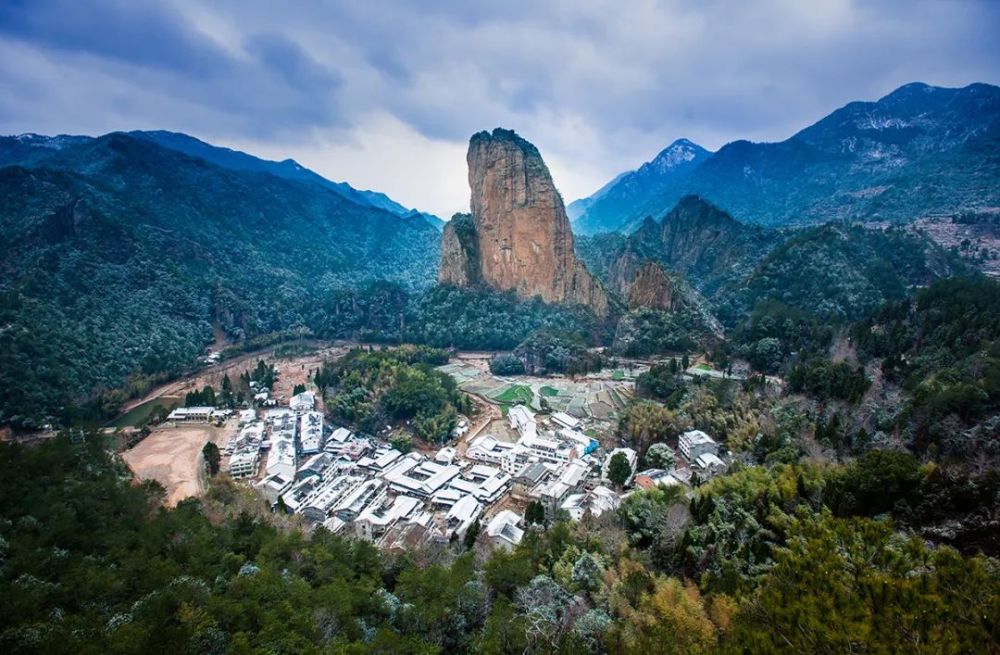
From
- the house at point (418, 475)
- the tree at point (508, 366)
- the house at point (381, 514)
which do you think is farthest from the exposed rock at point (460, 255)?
the house at point (381, 514)

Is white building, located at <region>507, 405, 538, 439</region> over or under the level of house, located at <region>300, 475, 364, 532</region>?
over

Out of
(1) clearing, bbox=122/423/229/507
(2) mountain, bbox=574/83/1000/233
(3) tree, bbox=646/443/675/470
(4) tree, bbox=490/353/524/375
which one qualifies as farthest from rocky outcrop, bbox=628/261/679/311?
(2) mountain, bbox=574/83/1000/233

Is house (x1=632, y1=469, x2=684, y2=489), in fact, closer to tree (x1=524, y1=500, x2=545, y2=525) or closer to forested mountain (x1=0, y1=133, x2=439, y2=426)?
tree (x1=524, y1=500, x2=545, y2=525)

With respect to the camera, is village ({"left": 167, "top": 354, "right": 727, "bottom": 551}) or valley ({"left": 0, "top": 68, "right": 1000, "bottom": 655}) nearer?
valley ({"left": 0, "top": 68, "right": 1000, "bottom": 655})

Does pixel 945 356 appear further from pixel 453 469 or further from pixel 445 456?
pixel 445 456

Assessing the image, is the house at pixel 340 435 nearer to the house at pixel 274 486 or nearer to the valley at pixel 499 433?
the valley at pixel 499 433

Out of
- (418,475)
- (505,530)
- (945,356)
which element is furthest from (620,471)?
(945,356)
